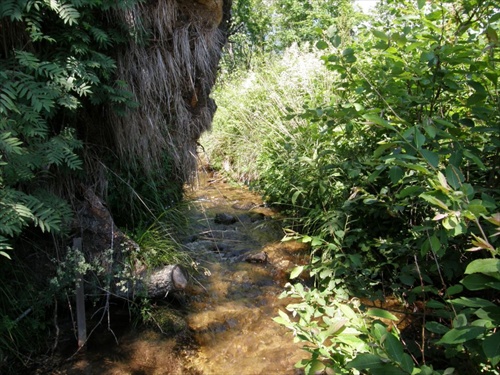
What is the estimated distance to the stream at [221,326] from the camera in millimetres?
2314

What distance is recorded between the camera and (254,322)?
2.84 metres

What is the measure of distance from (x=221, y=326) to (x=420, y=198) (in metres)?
1.70

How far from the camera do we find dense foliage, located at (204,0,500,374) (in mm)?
1055

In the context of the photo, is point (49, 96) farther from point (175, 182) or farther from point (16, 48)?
point (175, 182)

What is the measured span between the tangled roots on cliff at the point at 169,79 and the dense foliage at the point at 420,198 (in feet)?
3.37

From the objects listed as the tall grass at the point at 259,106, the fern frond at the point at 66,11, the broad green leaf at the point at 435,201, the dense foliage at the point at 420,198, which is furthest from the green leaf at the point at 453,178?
the tall grass at the point at 259,106

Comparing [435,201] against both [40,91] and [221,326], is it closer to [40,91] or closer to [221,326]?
[40,91]

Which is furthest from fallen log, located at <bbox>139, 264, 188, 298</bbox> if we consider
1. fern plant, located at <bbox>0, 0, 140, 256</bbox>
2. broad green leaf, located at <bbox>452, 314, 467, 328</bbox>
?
broad green leaf, located at <bbox>452, 314, 467, 328</bbox>

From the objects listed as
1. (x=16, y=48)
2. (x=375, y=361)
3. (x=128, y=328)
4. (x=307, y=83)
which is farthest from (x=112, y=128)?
(x=307, y=83)

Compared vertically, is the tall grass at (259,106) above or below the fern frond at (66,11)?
below

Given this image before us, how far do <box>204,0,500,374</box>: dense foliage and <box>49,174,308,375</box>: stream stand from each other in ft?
1.89

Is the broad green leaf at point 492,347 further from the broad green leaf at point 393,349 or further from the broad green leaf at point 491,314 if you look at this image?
the broad green leaf at point 393,349

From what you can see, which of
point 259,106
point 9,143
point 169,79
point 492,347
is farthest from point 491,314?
point 259,106

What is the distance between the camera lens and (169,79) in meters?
3.14
